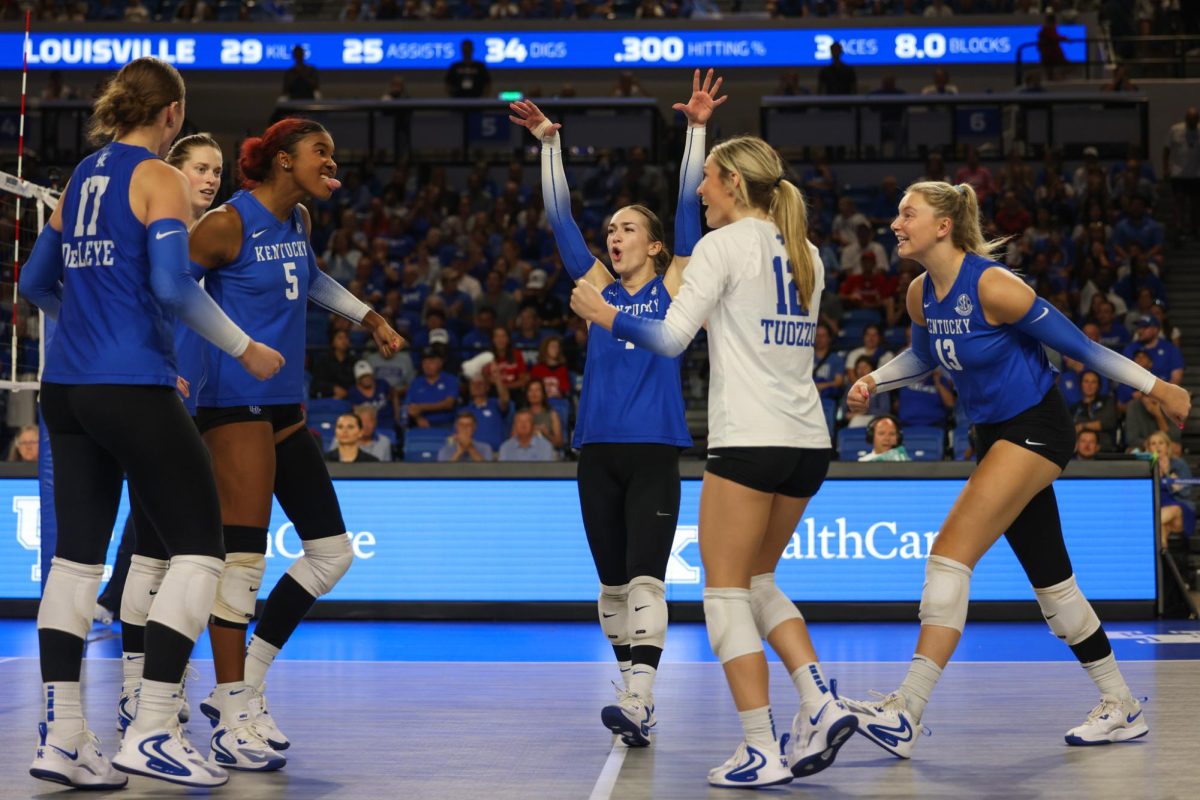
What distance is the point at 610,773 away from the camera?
456cm

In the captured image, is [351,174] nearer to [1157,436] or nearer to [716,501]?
[1157,436]

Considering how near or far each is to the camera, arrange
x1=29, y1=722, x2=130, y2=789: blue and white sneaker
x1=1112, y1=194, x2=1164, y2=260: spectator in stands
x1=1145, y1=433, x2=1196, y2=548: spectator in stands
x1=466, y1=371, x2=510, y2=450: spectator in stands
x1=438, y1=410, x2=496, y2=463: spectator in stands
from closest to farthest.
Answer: x1=29, y1=722, x2=130, y2=789: blue and white sneaker → x1=1145, y1=433, x2=1196, y2=548: spectator in stands → x1=438, y1=410, x2=496, y2=463: spectator in stands → x1=466, y1=371, x2=510, y2=450: spectator in stands → x1=1112, y1=194, x2=1164, y2=260: spectator in stands

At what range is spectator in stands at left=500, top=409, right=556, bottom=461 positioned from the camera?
1143 cm

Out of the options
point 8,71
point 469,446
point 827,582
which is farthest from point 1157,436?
point 8,71

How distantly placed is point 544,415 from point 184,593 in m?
7.89

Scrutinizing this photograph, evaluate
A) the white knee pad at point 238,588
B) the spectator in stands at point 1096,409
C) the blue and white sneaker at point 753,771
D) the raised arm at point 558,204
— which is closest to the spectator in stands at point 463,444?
the spectator in stands at point 1096,409

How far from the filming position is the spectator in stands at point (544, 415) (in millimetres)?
12039

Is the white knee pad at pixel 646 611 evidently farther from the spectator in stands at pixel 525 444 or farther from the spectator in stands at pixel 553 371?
the spectator in stands at pixel 553 371

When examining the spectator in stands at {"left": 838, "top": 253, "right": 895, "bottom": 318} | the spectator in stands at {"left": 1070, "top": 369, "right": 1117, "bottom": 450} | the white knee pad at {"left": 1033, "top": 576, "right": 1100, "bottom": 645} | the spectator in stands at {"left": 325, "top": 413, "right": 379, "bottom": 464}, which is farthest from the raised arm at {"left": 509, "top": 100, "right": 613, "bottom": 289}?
the spectator in stands at {"left": 838, "top": 253, "right": 895, "bottom": 318}

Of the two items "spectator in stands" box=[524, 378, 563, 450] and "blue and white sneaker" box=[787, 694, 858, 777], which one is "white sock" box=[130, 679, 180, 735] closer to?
"blue and white sneaker" box=[787, 694, 858, 777]

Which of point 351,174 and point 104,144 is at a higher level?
point 351,174

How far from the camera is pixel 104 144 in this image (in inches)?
182

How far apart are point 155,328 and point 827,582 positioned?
6.22m

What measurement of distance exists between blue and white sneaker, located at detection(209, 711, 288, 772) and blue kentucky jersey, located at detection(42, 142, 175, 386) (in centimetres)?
126
